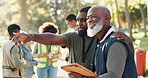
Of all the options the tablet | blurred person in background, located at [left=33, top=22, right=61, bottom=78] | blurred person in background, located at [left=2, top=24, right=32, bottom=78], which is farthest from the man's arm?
blurred person in background, located at [left=33, top=22, right=61, bottom=78]

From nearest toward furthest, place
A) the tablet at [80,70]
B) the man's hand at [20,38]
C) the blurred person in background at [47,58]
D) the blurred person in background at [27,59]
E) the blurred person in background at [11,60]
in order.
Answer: the tablet at [80,70]
the man's hand at [20,38]
the blurred person in background at [11,60]
the blurred person in background at [27,59]
the blurred person in background at [47,58]

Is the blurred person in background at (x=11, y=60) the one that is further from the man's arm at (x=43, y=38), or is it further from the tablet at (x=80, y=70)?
the tablet at (x=80, y=70)

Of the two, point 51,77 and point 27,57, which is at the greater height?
point 27,57

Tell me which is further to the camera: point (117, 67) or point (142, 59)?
point (142, 59)

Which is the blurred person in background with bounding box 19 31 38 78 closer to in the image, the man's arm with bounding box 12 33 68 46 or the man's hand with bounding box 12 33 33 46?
the man's arm with bounding box 12 33 68 46

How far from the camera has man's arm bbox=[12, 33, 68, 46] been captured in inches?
115

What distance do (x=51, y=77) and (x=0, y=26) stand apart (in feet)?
202

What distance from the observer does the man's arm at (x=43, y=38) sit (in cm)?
291

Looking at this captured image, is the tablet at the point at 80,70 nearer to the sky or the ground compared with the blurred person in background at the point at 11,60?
nearer to the sky

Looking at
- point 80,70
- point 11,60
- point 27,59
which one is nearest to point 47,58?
point 27,59

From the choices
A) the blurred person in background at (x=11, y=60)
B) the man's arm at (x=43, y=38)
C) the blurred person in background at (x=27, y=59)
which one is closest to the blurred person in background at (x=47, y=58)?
the blurred person in background at (x=27, y=59)

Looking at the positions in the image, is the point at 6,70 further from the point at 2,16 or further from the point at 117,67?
the point at 2,16

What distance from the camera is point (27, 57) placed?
584cm

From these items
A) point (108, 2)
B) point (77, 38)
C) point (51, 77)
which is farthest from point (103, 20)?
point (108, 2)
